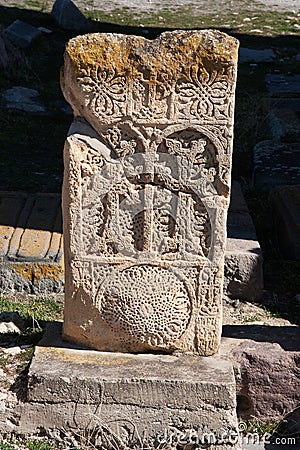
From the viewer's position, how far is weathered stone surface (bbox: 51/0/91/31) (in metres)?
13.1

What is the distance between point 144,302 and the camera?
13.0 feet

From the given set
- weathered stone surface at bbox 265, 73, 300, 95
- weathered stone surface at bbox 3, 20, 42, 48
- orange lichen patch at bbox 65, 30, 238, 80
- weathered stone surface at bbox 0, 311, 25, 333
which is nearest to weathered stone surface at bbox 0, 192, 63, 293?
weathered stone surface at bbox 0, 311, 25, 333

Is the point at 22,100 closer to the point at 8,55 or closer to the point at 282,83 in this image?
the point at 8,55

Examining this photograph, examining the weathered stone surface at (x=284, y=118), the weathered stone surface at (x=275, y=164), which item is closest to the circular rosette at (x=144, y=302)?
the weathered stone surface at (x=275, y=164)

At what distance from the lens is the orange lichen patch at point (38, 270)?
529 cm

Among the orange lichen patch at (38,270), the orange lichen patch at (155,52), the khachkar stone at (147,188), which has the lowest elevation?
the orange lichen patch at (38,270)

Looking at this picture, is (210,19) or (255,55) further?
(210,19)

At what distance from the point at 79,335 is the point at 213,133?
116 cm

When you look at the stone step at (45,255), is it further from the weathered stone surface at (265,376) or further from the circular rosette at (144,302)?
the circular rosette at (144,302)

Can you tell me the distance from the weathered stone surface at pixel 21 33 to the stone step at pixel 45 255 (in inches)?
248

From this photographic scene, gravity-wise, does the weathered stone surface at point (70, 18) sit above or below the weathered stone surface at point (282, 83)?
above

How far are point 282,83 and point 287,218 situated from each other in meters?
4.92

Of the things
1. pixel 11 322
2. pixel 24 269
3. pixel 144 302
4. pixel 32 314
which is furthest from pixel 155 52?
pixel 24 269

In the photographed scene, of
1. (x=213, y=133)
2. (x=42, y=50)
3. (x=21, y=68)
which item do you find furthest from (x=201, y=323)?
(x=42, y=50)
